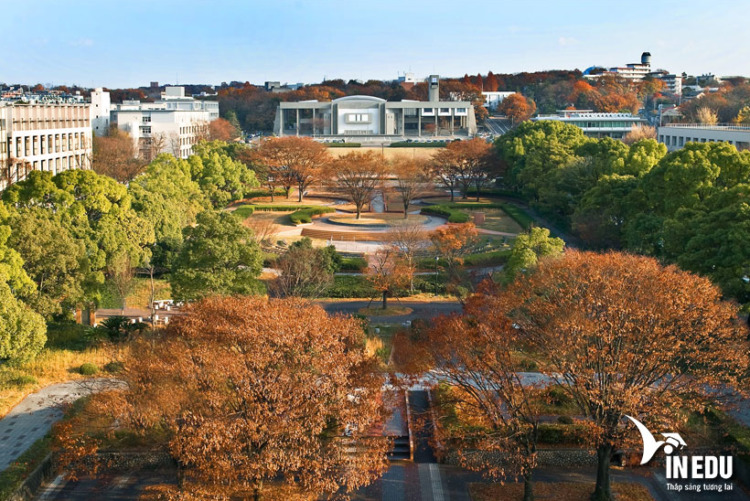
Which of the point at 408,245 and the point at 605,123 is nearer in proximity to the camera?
the point at 408,245

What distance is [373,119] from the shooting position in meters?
89.8

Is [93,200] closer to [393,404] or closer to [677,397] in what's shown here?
[393,404]

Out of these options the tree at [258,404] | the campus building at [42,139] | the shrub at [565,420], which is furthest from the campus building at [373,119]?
the tree at [258,404]

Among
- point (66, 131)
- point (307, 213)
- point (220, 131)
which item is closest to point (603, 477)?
point (307, 213)

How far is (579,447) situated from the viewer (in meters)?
16.4

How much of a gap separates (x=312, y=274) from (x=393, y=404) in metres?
12.1

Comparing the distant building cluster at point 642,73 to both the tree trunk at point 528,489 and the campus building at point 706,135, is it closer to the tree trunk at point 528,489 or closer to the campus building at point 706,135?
the campus building at point 706,135

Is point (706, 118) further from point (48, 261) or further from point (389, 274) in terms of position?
point (48, 261)

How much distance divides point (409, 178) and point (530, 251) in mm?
21703

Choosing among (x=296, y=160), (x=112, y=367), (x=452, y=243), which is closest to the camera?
(x=112, y=367)

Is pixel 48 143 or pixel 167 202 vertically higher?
pixel 48 143

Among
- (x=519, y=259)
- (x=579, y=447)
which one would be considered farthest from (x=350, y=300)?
(x=579, y=447)

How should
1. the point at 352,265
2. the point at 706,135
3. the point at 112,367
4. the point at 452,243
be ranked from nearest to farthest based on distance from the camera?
1. the point at 112,367
2. the point at 452,243
3. the point at 352,265
4. the point at 706,135

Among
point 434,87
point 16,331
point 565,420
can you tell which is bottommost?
point 565,420
